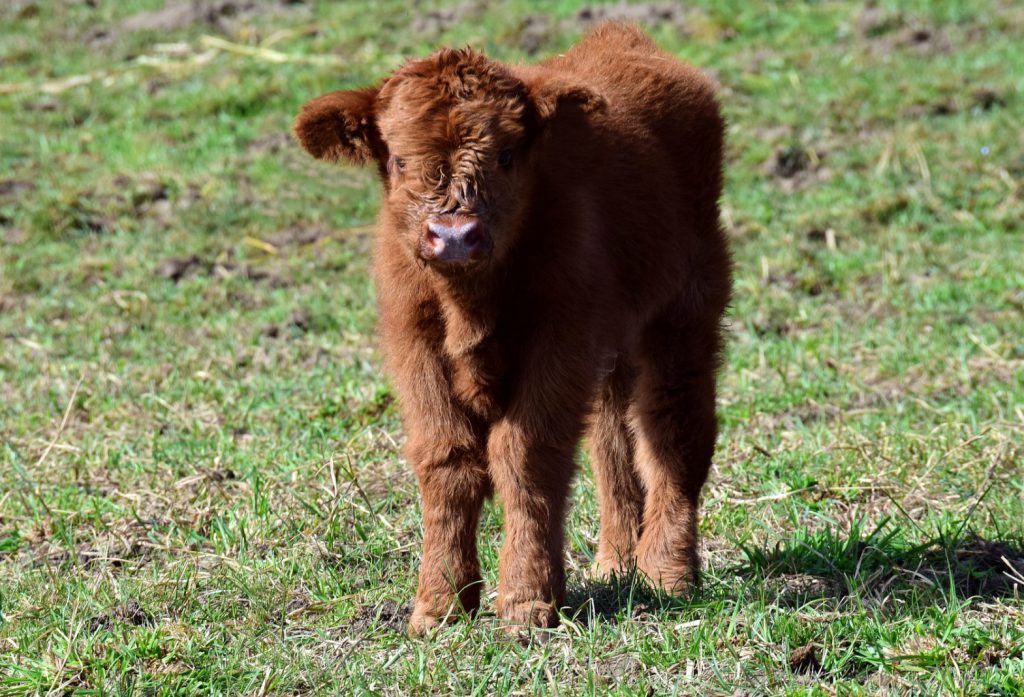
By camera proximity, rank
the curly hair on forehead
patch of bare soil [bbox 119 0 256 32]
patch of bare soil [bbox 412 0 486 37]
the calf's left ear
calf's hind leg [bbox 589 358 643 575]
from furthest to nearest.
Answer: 1. patch of bare soil [bbox 119 0 256 32]
2. patch of bare soil [bbox 412 0 486 37]
3. calf's hind leg [bbox 589 358 643 575]
4. the calf's left ear
5. the curly hair on forehead

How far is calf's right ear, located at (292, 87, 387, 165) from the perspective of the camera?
15.2 feet

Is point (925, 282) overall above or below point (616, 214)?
below

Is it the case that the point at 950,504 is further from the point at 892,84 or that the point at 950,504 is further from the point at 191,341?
the point at 892,84

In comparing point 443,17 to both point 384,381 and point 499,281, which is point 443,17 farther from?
point 499,281

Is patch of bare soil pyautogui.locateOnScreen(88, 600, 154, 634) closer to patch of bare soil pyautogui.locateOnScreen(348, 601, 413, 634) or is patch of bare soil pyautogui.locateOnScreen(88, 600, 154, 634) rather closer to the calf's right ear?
patch of bare soil pyautogui.locateOnScreen(348, 601, 413, 634)

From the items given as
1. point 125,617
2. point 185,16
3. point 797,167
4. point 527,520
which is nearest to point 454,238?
point 527,520

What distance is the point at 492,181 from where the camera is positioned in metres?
4.39

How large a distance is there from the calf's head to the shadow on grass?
1.22 metres

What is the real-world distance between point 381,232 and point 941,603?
2.22 metres

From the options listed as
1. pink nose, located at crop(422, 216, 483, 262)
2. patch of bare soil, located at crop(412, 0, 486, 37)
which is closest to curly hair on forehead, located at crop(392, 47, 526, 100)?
pink nose, located at crop(422, 216, 483, 262)

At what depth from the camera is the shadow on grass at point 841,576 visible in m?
4.65

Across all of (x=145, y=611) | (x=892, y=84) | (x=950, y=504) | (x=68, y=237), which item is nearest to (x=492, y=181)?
(x=145, y=611)

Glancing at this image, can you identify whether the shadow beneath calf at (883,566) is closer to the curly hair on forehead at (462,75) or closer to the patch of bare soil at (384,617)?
the patch of bare soil at (384,617)

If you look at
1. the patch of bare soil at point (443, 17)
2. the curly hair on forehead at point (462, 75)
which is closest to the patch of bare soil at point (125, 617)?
the curly hair on forehead at point (462, 75)
